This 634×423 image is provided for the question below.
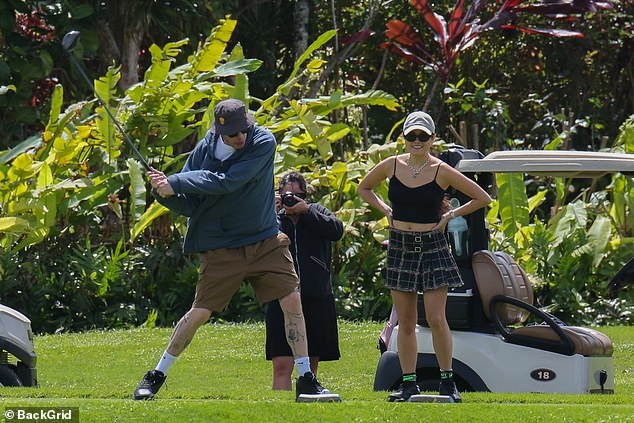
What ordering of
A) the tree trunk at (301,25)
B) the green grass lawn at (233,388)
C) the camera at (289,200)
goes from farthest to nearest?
the tree trunk at (301,25), the camera at (289,200), the green grass lawn at (233,388)

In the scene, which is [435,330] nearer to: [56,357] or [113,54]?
[56,357]

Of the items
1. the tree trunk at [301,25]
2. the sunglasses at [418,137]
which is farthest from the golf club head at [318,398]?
the tree trunk at [301,25]

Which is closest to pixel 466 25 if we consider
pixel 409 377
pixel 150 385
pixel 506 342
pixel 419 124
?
pixel 506 342

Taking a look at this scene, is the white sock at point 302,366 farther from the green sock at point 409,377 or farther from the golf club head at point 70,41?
the golf club head at point 70,41

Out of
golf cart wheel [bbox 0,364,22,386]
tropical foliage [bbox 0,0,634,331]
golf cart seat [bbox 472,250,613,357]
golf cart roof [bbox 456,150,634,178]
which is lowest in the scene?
tropical foliage [bbox 0,0,634,331]

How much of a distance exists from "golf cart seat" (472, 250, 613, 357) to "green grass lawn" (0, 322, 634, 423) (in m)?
0.42

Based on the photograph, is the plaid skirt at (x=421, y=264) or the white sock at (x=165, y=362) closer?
the white sock at (x=165, y=362)

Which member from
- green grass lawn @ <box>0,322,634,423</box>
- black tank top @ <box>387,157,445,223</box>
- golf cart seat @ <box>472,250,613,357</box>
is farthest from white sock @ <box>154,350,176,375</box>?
golf cart seat @ <box>472,250,613,357</box>

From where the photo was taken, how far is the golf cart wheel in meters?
8.55

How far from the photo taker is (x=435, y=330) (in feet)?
24.8

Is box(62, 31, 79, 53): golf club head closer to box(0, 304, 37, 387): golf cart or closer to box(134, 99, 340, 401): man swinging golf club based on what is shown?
box(134, 99, 340, 401): man swinging golf club

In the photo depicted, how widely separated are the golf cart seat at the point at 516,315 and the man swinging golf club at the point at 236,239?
1.59m

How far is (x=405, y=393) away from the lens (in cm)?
752

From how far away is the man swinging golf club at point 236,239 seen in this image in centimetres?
726
